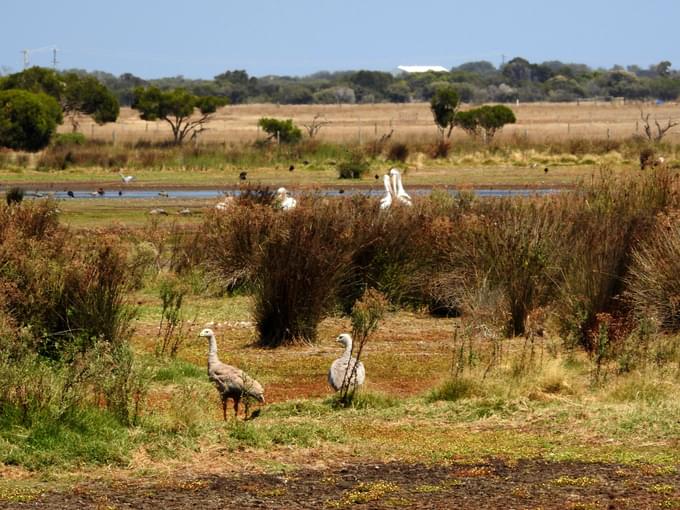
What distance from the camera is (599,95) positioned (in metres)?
172

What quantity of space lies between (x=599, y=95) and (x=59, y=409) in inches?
→ 6542

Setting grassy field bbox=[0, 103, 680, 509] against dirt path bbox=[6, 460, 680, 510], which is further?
grassy field bbox=[0, 103, 680, 509]

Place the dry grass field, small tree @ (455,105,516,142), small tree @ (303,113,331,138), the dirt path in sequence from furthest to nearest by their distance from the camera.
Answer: the dry grass field → small tree @ (303,113,331,138) → small tree @ (455,105,516,142) → the dirt path

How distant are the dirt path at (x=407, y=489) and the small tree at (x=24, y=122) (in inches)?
2333

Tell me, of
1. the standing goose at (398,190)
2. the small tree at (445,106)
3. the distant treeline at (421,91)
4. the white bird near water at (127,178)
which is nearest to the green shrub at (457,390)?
the standing goose at (398,190)

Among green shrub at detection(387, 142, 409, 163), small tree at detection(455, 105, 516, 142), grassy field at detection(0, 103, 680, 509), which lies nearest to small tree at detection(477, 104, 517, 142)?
small tree at detection(455, 105, 516, 142)

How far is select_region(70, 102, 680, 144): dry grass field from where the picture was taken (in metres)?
89.8

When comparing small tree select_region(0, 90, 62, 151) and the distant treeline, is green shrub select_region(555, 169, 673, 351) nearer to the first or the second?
small tree select_region(0, 90, 62, 151)

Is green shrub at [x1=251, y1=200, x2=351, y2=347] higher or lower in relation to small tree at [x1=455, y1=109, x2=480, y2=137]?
lower

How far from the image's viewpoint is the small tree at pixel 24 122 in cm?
6744

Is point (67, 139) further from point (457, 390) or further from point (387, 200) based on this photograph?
point (457, 390)

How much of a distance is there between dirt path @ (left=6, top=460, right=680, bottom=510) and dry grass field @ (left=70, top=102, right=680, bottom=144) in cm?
6632

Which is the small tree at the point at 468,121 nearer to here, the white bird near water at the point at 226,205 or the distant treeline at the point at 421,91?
the white bird near water at the point at 226,205

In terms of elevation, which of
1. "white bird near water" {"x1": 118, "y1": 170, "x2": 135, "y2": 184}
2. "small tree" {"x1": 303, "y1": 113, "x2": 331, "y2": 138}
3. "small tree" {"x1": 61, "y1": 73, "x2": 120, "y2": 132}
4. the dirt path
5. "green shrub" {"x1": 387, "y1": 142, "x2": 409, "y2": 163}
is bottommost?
"white bird near water" {"x1": 118, "y1": 170, "x2": 135, "y2": 184}
